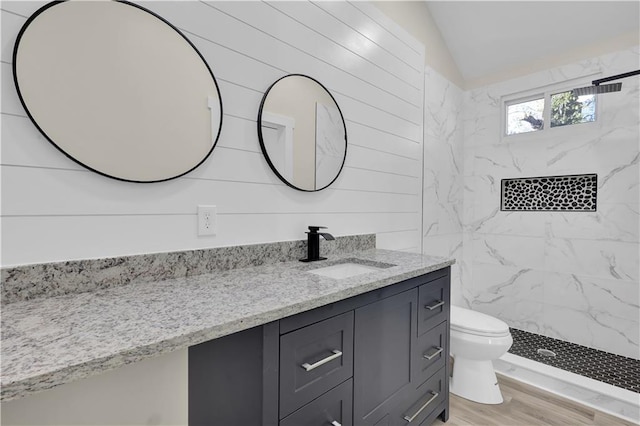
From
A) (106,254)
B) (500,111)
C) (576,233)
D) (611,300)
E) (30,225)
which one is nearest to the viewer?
(30,225)

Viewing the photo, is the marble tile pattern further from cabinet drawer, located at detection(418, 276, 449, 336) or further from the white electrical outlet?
cabinet drawer, located at detection(418, 276, 449, 336)

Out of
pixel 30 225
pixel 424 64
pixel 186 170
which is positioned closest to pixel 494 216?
pixel 424 64

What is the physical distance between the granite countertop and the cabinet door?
0.48ft

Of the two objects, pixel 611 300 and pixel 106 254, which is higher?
pixel 106 254


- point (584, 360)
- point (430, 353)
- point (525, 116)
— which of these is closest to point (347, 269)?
point (430, 353)

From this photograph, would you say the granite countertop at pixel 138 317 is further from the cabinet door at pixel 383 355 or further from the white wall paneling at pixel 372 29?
the white wall paneling at pixel 372 29

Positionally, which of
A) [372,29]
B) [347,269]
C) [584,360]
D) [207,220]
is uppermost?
[372,29]

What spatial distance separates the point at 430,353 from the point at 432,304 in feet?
0.83

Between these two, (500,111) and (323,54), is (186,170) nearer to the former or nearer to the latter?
(323,54)

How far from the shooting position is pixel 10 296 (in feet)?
2.90

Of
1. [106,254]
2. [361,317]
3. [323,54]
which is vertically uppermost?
[323,54]

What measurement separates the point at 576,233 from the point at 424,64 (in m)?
1.91

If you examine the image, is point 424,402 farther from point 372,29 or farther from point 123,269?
point 372,29

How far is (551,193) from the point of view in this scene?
276 cm
